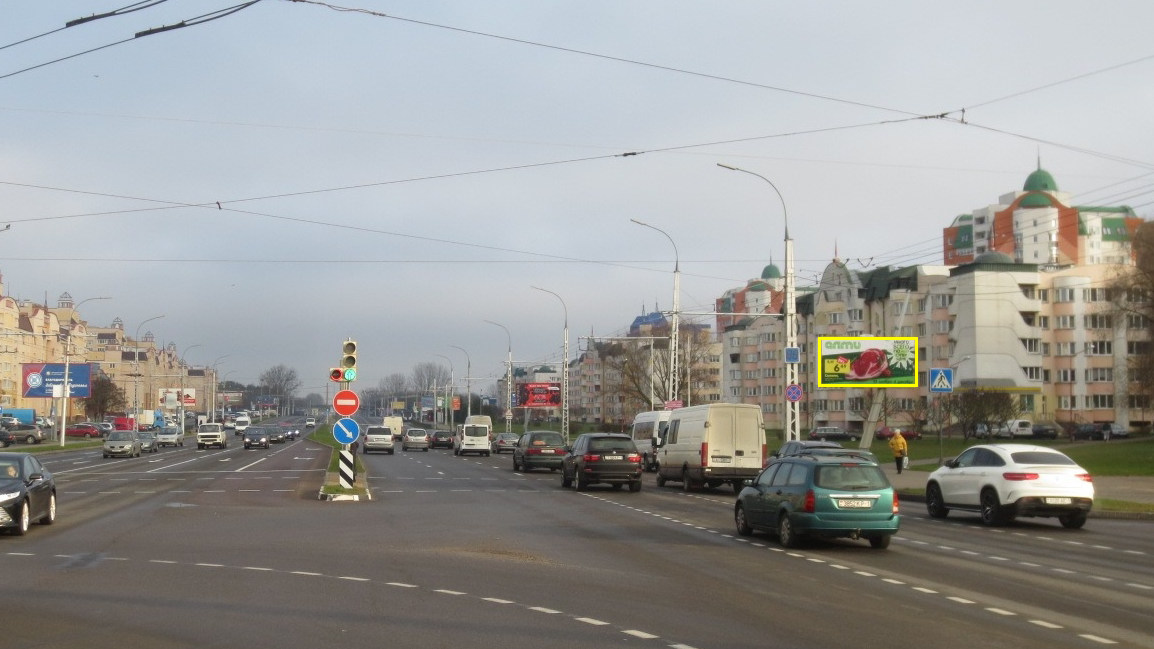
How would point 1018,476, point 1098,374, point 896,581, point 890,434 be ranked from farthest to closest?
point 1098,374, point 890,434, point 1018,476, point 896,581

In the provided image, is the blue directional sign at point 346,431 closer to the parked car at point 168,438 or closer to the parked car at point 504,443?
the parked car at point 504,443

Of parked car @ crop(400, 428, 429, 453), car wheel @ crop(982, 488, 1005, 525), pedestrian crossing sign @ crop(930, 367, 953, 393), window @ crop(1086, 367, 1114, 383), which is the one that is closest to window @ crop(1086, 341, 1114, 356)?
window @ crop(1086, 367, 1114, 383)

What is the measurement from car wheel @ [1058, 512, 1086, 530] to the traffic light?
1627cm

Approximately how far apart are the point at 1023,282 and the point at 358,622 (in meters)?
92.6

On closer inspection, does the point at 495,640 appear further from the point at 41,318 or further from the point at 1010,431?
the point at 41,318

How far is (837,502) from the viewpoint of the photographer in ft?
55.0

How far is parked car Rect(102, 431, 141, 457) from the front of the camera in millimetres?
59625

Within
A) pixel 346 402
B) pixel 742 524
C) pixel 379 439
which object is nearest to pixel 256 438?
pixel 379 439

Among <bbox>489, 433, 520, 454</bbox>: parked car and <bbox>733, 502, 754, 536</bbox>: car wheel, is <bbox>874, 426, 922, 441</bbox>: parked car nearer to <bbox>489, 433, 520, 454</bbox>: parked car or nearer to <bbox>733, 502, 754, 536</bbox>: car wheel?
<bbox>489, 433, 520, 454</bbox>: parked car

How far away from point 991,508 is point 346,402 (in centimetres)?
1557

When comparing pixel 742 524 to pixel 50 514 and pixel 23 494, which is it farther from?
pixel 50 514

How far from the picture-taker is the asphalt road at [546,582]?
9.62 meters

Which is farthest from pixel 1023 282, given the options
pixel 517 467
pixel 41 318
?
pixel 41 318

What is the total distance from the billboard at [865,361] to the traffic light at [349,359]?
27.2m
